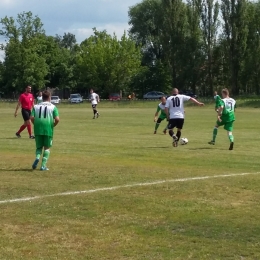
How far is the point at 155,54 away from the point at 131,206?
101781 mm

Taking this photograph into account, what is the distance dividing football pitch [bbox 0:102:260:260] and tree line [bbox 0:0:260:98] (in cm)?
6849

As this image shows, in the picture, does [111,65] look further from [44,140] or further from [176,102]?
[44,140]

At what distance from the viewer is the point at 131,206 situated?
9.84 m

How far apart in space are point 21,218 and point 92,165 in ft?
19.2

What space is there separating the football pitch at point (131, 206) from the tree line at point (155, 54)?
68486mm

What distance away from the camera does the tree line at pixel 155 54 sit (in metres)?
84.1

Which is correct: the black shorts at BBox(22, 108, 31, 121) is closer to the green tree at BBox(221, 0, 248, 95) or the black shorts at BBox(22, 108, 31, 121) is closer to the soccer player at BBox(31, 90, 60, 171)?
the soccer player at BBox(31, 90, 60, 171)

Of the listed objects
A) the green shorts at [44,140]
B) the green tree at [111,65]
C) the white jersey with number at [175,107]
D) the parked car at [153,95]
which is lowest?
the parked car at [153,95]

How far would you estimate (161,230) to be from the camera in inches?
330

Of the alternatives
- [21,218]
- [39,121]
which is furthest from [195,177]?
[21,218]

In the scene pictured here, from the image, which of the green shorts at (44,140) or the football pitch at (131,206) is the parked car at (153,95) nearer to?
the football pitch at (131,206)

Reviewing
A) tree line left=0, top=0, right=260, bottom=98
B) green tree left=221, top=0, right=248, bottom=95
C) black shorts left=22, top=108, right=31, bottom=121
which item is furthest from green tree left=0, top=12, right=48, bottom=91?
black shorts left=22, top=108, right=31, bottom=121

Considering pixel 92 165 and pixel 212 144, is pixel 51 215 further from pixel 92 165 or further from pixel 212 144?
pixel 212 144

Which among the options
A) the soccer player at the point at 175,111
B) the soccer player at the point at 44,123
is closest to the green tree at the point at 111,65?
the soccer player at the point at 175,111
